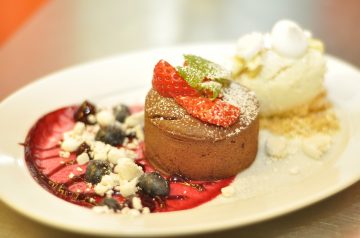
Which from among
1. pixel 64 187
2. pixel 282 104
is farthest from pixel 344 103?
pixel 64 187

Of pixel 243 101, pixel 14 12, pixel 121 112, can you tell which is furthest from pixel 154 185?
pixel 14 12

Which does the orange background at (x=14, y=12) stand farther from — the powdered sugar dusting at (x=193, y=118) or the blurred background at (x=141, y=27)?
the powdered sugar dusting at (x=193, y=118)

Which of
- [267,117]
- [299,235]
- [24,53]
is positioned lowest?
[299,235]

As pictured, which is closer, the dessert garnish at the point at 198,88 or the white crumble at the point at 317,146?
the dessert garnish at the point at 198,88

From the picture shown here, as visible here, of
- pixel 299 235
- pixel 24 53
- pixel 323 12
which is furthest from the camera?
pixel 323 12

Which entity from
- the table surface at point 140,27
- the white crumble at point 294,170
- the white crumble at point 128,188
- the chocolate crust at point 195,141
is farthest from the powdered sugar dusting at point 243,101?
the table surface at point 140,27

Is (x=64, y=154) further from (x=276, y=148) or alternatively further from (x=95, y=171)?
(x=276, y=148)

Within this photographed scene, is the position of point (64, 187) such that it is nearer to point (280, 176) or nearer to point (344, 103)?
point (280, 176)
